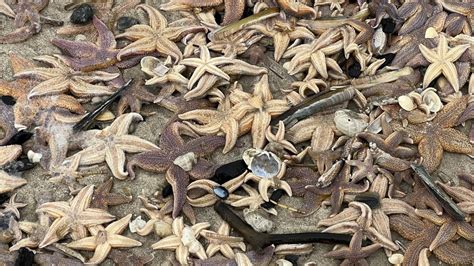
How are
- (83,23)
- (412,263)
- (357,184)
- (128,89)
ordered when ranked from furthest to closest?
(83,23) → (128,89) → (357,184) → (412,263)

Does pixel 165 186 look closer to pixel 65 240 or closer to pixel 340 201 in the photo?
pixel 65 240

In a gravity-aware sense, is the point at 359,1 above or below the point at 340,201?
above

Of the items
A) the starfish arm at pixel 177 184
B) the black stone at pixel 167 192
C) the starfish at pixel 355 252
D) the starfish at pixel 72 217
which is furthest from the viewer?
the black stone at pixel 167 192

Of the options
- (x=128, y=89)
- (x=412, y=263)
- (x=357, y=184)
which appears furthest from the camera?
(x=128, y=89)

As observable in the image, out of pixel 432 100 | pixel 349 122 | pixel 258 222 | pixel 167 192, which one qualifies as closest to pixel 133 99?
pixel 167 192

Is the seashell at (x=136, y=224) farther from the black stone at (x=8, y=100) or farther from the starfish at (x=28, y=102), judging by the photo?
the black stone at (x=8, y=100)

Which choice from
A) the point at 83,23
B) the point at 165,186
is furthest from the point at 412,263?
the point at 83,23

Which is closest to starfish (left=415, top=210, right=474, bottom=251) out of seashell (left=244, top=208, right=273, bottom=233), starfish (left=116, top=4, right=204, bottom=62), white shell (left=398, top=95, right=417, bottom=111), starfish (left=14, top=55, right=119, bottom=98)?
white shell (left=398, top=95, right=417, bottom=111)

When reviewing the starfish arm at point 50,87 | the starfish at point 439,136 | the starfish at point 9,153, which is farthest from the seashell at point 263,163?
the starfish at point 9,153
